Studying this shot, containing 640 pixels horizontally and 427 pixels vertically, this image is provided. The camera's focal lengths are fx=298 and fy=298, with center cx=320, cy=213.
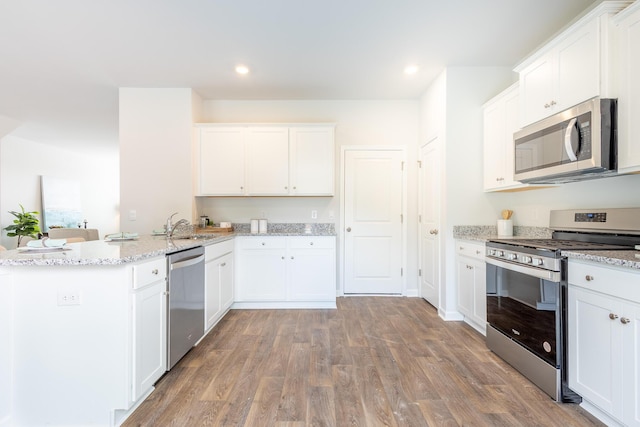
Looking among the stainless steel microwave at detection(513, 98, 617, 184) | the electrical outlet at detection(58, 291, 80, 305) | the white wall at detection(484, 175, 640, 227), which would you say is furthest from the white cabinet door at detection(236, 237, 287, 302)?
the stainless steel microwave at detection(513, 98, 617, 184)

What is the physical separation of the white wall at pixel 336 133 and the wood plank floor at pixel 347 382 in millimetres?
A: 1571

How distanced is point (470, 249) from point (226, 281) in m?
2.57

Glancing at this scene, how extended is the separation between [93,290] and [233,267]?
195 cm

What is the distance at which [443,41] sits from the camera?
2734 mm

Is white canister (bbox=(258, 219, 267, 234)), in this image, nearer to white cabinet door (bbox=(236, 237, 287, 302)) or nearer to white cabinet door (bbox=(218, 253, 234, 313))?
white cabinet door (bbox=(236, 237, 287, 302))

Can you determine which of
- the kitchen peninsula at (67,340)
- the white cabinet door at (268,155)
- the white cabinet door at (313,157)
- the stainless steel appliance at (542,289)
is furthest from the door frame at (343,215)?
the kitchen peninsula at (67,340)

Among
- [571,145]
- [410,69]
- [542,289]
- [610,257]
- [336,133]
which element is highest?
[410,69]

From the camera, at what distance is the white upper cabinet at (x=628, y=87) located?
1674 mm

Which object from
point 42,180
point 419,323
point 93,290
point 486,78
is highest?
point 486,78

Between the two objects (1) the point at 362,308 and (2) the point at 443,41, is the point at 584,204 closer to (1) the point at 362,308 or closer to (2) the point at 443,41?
(2) the point at 443,41

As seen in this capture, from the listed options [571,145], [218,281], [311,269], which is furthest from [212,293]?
[571,145]

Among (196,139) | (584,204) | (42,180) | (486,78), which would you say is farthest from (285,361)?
(42,180)

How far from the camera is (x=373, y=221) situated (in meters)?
4.18

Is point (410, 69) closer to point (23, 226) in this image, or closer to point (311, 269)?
point (311, 269)
